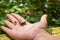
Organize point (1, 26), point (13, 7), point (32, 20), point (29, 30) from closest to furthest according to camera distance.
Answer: point (29, 30), point (1, 26), point (32, 20), point (13, 7)

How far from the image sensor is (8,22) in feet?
6.33

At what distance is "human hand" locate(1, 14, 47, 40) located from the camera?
5.63ft

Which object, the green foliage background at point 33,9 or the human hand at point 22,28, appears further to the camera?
the green foliage background at point 33,9

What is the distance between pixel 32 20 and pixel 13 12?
234 mm

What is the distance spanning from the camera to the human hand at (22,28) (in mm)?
1715

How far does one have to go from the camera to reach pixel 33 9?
2.29 metres

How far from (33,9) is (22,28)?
529 millimetres

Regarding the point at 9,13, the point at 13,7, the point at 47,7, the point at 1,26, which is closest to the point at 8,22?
the point at 1,26

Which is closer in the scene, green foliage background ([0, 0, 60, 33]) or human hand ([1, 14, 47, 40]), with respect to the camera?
human hand ([1, 14, 47, 40])

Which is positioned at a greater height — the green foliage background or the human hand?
→ the green foliage background

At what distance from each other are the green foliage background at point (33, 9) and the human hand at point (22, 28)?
19 centimetres

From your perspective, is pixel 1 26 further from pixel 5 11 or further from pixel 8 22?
pixel 5 11

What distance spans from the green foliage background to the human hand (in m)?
0.19

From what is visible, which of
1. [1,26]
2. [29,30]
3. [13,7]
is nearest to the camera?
[29,30]
